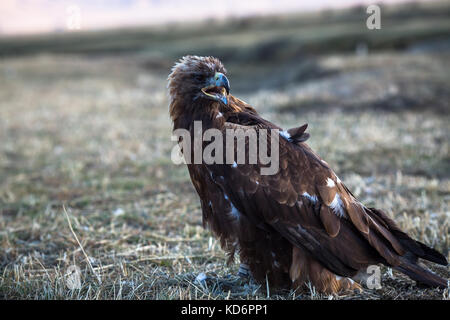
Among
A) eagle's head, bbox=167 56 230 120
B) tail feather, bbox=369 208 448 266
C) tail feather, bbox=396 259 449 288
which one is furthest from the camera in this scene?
eagle's head, bbox=167 56 230 120

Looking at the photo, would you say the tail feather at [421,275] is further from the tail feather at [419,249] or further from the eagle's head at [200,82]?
the eagle's head at [200,82]

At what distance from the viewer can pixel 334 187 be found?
3.52 metres

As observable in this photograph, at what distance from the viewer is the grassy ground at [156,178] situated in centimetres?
398

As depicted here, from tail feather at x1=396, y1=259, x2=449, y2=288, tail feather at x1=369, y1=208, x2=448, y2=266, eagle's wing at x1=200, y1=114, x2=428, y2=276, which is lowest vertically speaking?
tail feather at x1=396, y1=259, x2=449, y2=288

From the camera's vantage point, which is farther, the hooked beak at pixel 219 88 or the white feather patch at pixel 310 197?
the hooked beak at pixel 219 88

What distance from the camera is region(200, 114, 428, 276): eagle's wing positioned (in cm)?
340

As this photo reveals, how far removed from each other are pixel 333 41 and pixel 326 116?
973 inches

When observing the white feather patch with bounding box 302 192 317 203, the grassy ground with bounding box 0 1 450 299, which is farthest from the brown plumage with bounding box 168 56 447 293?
the grassy ground with bounding box 0 1 450 299

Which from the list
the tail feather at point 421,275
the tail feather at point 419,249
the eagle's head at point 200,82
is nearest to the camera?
the tail feather at point 421,275

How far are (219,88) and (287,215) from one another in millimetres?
1126

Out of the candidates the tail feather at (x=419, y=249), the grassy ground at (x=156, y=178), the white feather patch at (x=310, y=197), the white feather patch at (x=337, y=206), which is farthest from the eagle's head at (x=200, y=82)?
the tail feather at (x=419, y=249)

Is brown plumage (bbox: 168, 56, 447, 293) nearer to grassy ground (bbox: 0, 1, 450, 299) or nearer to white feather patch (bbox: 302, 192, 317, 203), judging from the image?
white feather patch (bbox: 302, 192, 317, 203)
